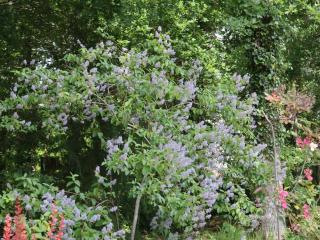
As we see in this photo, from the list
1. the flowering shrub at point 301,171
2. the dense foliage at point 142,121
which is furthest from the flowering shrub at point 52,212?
the flowering shrub at point 301,171

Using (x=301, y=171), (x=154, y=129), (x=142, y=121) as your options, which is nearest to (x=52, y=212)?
(x=154, y=129)

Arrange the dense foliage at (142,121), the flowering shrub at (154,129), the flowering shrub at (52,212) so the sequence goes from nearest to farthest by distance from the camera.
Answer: the flowering shrub at (52,212) < the flowering shrub at (154,129) < the dense foliage at (142,121)

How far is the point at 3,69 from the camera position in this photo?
25.2 ft

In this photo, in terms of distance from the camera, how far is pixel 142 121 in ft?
15.5

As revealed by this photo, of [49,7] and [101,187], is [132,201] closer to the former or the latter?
[101,187]

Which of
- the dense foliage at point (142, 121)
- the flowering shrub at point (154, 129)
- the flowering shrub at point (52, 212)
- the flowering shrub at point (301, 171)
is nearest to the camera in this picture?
the flowering shrub at point (52, 212)

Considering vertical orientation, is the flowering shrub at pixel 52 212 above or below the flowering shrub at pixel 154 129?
below

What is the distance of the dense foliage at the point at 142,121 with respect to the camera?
423 cm

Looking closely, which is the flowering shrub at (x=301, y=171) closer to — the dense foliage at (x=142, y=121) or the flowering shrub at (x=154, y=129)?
the dense foliage at (x=142, y=121)

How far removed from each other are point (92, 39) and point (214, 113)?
317cm

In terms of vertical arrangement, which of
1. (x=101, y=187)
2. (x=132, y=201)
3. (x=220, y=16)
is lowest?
(x=132, y=201)

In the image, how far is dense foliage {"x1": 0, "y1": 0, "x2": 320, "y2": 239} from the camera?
423 cm

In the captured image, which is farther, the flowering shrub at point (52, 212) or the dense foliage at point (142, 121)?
the dense foliage at point (142, 121)

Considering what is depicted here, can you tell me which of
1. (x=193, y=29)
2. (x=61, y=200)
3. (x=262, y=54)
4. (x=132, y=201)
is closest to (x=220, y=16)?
(x=193, y=29)
